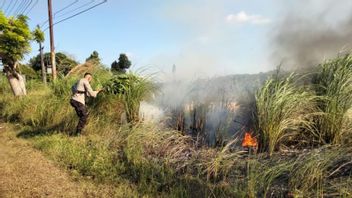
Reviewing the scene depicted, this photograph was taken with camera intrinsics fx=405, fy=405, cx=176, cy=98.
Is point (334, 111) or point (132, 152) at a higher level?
point (334, 111)

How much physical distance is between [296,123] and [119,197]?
9.63 feet

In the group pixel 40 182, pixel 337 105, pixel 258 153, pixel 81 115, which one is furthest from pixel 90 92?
pixel 337 105

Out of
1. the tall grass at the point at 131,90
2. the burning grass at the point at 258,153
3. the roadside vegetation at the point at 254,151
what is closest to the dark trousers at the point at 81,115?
the roadside vegetation at the point at 254,151

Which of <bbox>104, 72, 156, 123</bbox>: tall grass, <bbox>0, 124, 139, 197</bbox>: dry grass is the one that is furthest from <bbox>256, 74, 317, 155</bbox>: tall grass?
<bbox>104, 72, 156, 123</bbox>: tall grass

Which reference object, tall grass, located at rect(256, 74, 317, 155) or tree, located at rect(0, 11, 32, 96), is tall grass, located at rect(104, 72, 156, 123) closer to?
tall grass, located at rect(256, 74, 317, 155)

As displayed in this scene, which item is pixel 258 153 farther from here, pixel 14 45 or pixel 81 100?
pixel 14 45

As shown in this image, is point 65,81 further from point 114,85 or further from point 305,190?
point 305,190

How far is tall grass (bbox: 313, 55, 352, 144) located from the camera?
236 inches

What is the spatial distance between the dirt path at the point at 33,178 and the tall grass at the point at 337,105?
136 inches

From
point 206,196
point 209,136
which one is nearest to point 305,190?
point 206,196

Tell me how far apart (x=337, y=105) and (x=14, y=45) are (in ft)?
42.5

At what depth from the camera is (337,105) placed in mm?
6094

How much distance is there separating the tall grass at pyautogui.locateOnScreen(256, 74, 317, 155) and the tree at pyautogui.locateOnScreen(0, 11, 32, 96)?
11.8m

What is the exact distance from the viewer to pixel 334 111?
606cm
